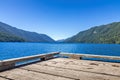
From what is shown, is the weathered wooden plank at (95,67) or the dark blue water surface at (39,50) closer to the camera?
the weathered wooden plank at (95,67)

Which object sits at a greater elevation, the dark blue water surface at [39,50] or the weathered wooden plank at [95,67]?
the weathered wooden plank at [95,67]

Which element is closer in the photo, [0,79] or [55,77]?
[0,79]

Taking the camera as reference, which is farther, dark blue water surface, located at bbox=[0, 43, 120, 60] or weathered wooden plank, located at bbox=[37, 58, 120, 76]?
dark blue water surface, located at bbox=[0, 43, 120, 60]

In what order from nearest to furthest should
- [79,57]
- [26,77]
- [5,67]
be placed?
1. [26,77]
2. [5,67]
3. [79,57]

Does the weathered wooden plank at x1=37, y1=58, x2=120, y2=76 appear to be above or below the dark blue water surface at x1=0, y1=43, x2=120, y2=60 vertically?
above

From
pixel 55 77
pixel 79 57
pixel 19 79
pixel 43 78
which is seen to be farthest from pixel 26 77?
pixel 79 57

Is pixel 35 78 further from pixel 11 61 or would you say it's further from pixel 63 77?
pixel 11 61

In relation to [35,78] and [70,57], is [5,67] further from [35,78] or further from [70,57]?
[70,57]

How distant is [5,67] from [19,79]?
1100 mm

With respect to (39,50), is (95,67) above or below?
above

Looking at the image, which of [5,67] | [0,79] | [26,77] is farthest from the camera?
[5,67]

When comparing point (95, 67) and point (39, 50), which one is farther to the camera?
point (39, 50)

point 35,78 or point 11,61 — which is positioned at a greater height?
point 11,61

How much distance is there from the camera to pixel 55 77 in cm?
335
